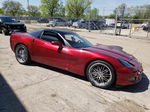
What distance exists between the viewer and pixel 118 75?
388cm

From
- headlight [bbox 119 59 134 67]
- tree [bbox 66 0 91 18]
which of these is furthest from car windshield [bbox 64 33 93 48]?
tree [bbox 66 0 91 18]

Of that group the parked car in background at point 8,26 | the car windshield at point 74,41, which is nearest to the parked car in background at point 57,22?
the parked car in background at point 8,26

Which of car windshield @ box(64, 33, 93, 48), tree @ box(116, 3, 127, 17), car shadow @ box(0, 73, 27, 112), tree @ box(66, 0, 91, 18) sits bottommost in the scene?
car shadow @ box(0, 73, 27, 112)

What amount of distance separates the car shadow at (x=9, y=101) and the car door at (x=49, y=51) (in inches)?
56.4

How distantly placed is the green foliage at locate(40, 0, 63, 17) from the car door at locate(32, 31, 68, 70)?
170ft

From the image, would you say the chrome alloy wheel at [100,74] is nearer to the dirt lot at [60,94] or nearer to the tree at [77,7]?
the dirt lot at [60,94]

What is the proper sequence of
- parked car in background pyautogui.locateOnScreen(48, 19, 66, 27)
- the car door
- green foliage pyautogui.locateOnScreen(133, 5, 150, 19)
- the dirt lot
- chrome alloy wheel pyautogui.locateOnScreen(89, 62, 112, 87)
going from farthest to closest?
parked car in background pyautogui.locateOnScreen(48, 19, 66, 27), green foliage pyautogui.locateOnScreen(133, 5, 150, 19), the car door, chrome alloy wheel pyautogui.locateOnScreen(89, 62, 112, 87), the dirt lot

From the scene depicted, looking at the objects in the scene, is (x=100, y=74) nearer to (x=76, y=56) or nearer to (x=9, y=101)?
(x=76, y=56)

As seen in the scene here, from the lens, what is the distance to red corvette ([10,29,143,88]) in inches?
155

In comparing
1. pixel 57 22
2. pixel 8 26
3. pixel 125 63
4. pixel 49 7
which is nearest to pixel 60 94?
pixel 125 63

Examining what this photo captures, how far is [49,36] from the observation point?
5.12 meters

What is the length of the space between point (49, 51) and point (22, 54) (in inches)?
52.1

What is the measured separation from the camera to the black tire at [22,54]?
5.46 metres

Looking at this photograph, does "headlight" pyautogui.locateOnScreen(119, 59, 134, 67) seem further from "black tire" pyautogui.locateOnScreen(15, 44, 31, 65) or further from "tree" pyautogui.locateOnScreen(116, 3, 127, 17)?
"tree" pyautogui.locateOnScreen(116, 3, 127, 17)
